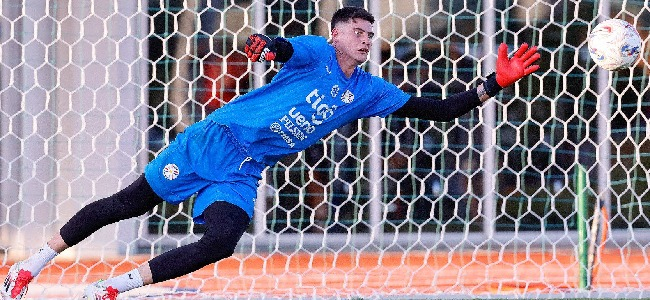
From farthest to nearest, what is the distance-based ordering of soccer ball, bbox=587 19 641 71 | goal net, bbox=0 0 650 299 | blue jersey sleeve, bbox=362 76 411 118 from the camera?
goal net, bbox=0 0 650 299, soccer ball, bbox=587 19 641 71, blue jersey sleeve, bbox=362 76 411 118

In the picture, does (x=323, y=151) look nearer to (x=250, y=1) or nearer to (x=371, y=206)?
(x=371, y=206)

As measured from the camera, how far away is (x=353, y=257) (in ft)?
24.7

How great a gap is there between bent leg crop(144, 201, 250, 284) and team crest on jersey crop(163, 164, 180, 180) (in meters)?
0.29

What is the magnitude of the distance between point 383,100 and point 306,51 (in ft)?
1.68

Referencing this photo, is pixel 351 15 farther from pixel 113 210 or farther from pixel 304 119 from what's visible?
pixel 113 210

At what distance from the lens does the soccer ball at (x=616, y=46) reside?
186 inches

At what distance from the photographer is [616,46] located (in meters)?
4.73

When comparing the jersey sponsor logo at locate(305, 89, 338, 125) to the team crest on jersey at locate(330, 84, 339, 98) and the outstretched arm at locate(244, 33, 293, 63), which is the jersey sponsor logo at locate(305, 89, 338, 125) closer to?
the team crest on jersey at locate(330, 84, 339, 98)

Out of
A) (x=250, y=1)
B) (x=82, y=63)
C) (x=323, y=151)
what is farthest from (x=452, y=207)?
(x=82, y=63)

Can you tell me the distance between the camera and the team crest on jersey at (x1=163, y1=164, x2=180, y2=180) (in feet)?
14.1

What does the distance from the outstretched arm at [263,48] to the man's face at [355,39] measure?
41cm

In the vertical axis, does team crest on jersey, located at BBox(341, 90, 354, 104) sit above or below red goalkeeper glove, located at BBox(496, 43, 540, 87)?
below

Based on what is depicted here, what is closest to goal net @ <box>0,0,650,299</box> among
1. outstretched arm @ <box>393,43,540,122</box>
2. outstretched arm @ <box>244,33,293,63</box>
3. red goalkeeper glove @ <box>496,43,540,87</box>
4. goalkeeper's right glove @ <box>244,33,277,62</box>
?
outstretched arm @ <box>393,43,540,122</box>

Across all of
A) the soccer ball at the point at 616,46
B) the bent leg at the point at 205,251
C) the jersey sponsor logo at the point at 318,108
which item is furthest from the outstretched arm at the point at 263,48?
the soccer ball at the point at 616,46
